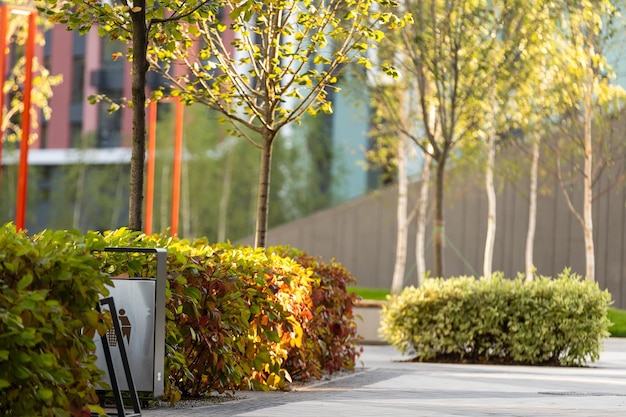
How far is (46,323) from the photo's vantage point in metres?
6.32

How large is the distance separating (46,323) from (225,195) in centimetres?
4735

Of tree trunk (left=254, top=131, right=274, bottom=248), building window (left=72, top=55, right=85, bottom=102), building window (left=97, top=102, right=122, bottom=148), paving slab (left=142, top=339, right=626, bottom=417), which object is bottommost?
paving slab (left=142, top=339, right=626, bottom=417)

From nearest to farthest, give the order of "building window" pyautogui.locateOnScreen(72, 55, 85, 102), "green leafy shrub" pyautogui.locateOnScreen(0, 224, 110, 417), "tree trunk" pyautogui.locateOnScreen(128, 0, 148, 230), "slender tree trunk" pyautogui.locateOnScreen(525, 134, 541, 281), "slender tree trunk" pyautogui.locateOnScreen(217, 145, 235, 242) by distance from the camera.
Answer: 1. "green leafy shrub" pyautogui.locateOnScreen(0, 224, 110, 417)
2. "tree trunk" pyautogui.locateOnScreen(128, 0, 148, 230)
3. "slender tree trunk" pyautogui.locateOnScreen(525, 134, 541, 281)
4. "slender tree trunk" pyautogui.locateOnScreen(217, 145, 235, 242)
5. "building window" pyautogui.locateOnScreen(72, 55, 85, 102)

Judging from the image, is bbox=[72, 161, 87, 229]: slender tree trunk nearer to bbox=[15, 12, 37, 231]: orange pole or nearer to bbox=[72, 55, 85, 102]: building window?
bbox=[72, 55, 85, 102]: building window

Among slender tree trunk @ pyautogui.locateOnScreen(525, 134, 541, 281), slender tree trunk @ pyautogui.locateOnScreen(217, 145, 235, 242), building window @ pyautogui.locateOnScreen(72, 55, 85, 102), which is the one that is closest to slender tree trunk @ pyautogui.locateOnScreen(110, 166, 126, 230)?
building window @ pyautogui.locateOnScreen(72, 55, 85, 102)

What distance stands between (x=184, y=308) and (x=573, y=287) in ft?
27.0

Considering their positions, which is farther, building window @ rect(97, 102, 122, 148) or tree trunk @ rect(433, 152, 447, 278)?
building window @ rect(97, 102, 122, 148)

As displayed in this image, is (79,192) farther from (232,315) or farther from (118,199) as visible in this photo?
(232,315)

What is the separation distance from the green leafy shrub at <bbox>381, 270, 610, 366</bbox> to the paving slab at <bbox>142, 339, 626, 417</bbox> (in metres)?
0.50

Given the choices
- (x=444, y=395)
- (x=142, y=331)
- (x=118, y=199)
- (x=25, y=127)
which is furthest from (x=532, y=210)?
(x=118, y=199)

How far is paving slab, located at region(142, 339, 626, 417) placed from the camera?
9.28m

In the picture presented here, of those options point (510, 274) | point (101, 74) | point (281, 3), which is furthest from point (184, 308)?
point (101, 74)

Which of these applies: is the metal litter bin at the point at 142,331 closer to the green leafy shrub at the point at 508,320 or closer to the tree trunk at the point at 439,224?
the green leafy shrub at the point at 508,320

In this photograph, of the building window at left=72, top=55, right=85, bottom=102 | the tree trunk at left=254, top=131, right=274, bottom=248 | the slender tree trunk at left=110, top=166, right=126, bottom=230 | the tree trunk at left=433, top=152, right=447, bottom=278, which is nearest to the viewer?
the tree trunk at left=254, top=131, right=274, bottom=248
